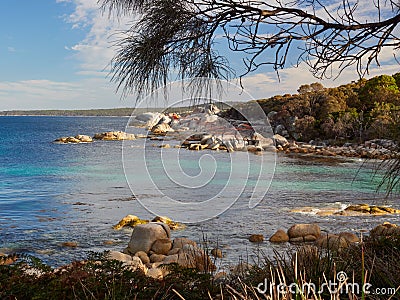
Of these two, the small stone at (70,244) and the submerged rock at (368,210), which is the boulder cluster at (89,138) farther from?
the small stone at (70,244)

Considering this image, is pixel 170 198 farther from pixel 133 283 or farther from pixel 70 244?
pixel 133 283

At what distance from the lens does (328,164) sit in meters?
23.3

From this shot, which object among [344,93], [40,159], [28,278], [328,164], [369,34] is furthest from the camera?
[344,93]

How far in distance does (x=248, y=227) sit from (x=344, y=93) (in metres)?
28.9

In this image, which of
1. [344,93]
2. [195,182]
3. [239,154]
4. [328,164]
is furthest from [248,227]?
[344,93]

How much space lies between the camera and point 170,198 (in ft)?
46.2

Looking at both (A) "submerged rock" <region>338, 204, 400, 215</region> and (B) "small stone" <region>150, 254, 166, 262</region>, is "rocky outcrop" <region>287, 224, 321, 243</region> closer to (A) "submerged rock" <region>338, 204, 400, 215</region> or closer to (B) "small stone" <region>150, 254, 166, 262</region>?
(B) "small stone" <region>150, 254, 166, 262</region>

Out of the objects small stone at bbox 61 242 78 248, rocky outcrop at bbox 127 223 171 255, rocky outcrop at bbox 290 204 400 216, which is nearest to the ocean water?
small stone at bbox 61 242 78 248

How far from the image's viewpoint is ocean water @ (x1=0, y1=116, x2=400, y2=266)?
8.62 meters

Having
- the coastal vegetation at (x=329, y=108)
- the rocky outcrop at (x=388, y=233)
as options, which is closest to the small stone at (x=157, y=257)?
the rocky outcrop at (x=388, y=233)

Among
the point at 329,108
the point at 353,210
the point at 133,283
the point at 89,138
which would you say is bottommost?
the point at 353,210

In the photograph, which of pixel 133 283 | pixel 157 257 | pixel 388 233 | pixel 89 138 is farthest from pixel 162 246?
pixel 89 138

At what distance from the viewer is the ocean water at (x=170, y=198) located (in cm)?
862

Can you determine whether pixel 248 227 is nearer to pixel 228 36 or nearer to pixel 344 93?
pixel 228 36
